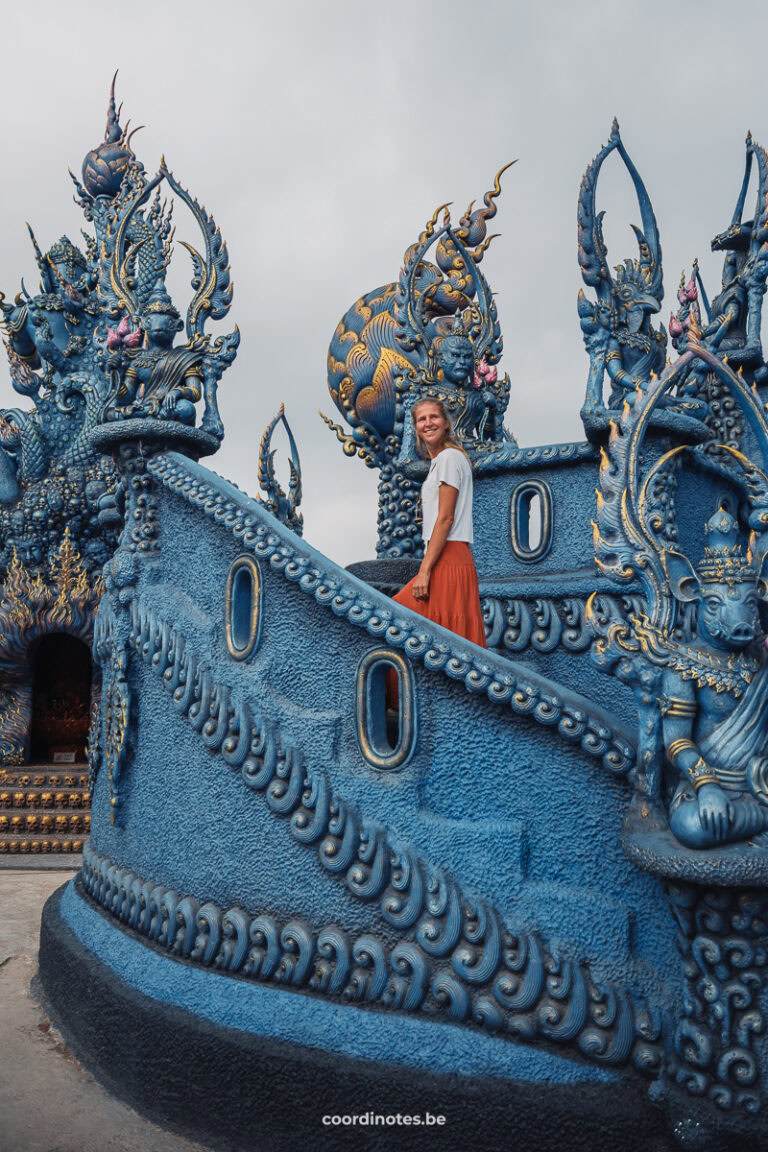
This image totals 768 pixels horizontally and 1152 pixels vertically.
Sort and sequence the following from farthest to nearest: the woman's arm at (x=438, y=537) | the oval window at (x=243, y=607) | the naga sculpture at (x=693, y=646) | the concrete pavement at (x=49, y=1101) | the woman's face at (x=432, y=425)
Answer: the woman's face at (x=432, y=425) < the woman's arm at (x=438, y=537) < the oval window at (x=243, y=607) < the concrete pavement at (x=49, y=1101) < the naga sculpture at (x=693, y=646)

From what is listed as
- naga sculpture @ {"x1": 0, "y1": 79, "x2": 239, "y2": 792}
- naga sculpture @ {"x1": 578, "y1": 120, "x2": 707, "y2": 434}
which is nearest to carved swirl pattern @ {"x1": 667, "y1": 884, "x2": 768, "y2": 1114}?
naga sculpture @ {"x1": 578, "y1": 120, "x2": 707, "y2": 434}

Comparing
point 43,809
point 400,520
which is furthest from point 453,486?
point 43,809

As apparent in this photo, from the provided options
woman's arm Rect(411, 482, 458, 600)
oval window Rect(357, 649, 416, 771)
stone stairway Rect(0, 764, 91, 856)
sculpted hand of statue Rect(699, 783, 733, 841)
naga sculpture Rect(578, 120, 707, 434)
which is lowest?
stone stairway Rect(0, 764, 91, 856)

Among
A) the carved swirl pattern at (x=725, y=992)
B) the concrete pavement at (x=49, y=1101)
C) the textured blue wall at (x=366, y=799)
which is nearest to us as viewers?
the carved swirl pattern at (x=725, y=992)

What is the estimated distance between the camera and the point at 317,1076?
288cm

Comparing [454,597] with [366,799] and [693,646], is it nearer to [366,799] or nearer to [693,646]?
[366,799]

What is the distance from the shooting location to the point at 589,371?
5.82m

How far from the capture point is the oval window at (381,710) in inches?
123

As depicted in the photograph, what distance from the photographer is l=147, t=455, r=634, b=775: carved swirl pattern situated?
2900mm

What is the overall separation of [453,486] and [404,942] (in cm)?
187

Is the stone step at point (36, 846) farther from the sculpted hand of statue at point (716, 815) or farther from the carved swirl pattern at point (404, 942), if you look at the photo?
the sculpted hand of statue at point (716, 815)

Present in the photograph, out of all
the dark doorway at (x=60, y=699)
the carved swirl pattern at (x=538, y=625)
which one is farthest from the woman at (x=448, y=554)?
the dark doorway at (x=60, y=699)

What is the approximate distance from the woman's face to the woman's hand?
2.01 ft

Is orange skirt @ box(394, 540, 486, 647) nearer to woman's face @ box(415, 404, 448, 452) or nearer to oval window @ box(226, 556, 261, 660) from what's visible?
woman's face @ box(415, 404, 448, 452)
